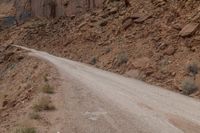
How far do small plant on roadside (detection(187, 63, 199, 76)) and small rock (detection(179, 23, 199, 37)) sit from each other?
380 centimetres

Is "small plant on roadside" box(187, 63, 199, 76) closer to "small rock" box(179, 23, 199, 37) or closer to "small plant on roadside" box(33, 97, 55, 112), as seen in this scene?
"small rock" box(179, 23, 199, 37)

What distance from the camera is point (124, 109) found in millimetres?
14133

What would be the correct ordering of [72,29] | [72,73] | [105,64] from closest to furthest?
[72,73] < [105,64] < [72,29]

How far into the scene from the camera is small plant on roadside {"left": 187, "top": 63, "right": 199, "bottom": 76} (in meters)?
20.5

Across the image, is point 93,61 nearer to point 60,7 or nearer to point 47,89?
point 47,89

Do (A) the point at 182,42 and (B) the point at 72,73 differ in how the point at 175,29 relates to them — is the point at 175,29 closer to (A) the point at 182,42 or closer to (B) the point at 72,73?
(A) the point at 182,42

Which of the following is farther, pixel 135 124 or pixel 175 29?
pixel 175 29

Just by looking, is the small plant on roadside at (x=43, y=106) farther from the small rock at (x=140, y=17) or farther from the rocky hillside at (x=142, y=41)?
the small rock at (x=140, y=17)

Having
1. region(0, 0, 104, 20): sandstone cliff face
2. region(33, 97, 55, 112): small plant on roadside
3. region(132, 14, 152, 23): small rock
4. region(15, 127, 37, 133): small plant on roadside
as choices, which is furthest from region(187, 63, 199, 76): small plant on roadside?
region(0, 0, 104, 20): sandstone cliff face

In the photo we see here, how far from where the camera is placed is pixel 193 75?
20359 mm

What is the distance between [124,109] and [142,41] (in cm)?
1426

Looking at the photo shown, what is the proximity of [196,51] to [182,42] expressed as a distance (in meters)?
1.87

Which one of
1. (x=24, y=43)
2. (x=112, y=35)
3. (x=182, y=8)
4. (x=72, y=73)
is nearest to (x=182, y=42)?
(x=182, y=8)

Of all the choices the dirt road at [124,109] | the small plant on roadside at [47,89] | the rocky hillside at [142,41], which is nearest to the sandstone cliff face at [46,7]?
the rocky hillside at [142,41]
